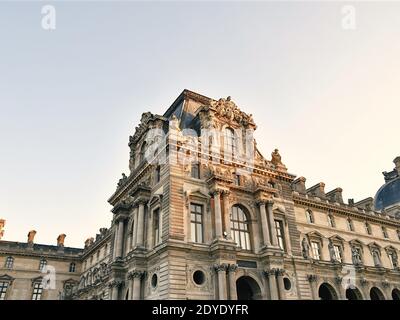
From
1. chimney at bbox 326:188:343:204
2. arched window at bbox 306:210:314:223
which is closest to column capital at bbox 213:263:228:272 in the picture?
arched window at bbox 306:210:314:223

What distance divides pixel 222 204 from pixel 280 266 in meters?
7.24

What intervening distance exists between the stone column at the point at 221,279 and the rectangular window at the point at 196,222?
9.71 feet

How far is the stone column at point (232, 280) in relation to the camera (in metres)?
25.3

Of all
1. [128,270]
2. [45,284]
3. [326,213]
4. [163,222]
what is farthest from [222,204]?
[45,284]

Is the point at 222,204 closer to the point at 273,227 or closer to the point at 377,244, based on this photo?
the point at 273,227

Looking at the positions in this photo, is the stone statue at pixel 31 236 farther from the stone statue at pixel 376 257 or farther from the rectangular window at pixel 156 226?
the stone statue at pixel 376 257

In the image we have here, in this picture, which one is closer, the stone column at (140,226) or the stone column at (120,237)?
the stone column at (140,226)

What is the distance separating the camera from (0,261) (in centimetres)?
5919

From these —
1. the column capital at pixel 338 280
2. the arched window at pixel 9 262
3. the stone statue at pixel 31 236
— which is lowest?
the column capital at pixel 338 280

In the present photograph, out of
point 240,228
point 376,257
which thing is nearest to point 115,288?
point 240,228

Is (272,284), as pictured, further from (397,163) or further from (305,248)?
(397,163)

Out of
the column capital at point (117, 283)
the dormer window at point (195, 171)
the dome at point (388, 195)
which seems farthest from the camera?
the dome at point (388, 195)

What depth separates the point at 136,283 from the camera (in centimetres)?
2736

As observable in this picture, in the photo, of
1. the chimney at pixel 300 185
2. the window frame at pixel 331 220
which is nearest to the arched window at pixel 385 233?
the window frame at pixel 331 220
